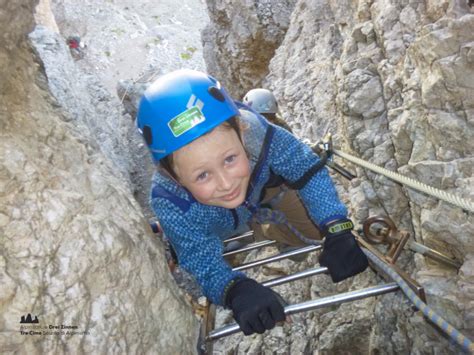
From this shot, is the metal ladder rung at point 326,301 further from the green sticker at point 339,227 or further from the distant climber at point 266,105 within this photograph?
the distant climber at point 266,105

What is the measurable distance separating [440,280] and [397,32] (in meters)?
2.27

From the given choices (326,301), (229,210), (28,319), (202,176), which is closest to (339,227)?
(326,301)

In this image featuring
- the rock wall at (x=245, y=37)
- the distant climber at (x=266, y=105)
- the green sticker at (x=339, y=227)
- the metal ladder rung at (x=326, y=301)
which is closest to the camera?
the metal ladder rung at (x=326, y=301)

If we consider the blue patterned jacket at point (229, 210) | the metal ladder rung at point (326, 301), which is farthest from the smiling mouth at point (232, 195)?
the metal ladder rung at point (326, 301)

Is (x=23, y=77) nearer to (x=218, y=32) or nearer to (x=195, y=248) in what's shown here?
(x=195, y=248)

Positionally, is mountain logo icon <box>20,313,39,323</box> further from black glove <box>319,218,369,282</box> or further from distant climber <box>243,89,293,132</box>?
distant climber <box>243,89,293,132</box>

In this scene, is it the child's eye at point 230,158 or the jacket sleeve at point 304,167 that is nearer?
the child's eye at point 230,158

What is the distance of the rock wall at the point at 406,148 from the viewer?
260 centimetres

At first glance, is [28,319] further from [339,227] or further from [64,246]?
[339,227]

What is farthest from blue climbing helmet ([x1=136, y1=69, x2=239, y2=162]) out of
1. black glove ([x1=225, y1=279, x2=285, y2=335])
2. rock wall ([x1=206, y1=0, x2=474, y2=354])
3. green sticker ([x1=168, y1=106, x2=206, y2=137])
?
rock wall ([x1=206, y1=0, x2=474, y2=354])

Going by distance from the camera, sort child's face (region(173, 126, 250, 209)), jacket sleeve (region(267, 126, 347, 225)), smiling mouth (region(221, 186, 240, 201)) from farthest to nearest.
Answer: jacket sleeve (region(267, 126, 347, 225))
smiling mouth (region(221, 186, 240, 201))
child's face (region(173, 126, 250, 209))

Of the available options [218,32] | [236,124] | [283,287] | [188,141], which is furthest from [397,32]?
[218,32]

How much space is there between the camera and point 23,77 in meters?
2.38

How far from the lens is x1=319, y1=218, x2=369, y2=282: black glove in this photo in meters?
2.62
